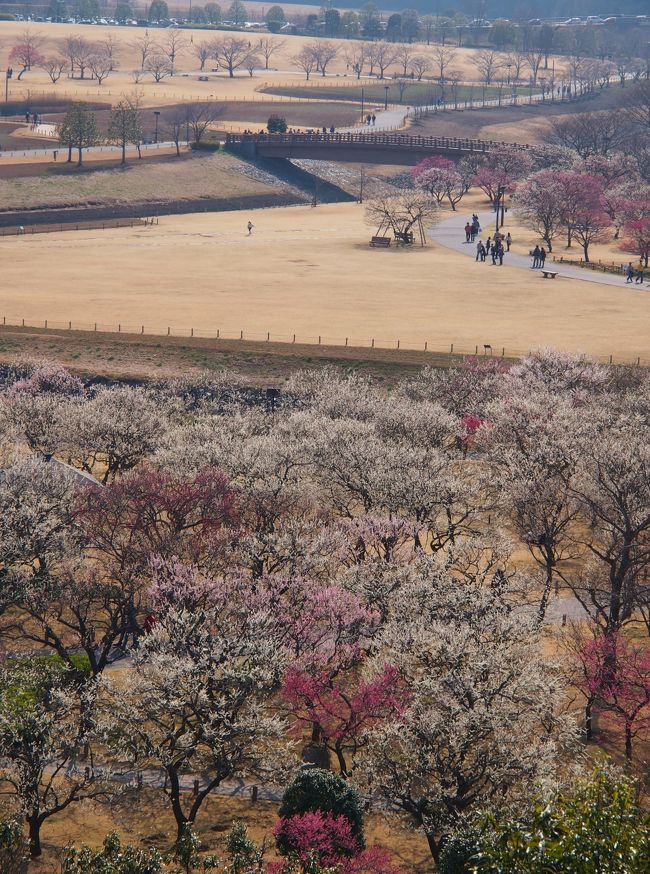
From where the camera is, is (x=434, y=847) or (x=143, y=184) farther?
(x=143, y=184)

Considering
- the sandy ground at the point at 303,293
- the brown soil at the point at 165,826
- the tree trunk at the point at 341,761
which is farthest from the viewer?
the sandy ground at the point at 303,293

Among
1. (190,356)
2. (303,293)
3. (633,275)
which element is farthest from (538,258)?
(190,356)

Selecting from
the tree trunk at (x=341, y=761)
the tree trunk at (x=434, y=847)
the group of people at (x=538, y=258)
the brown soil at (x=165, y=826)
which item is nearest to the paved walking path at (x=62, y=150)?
the group of people at (x=538, y=258)

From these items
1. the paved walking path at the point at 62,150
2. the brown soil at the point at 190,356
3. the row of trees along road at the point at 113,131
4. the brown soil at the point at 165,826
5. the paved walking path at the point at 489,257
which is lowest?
the brown soil at the point at 165,826

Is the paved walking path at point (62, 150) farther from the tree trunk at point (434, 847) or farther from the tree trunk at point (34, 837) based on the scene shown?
the tree trunk at point (434, 847)

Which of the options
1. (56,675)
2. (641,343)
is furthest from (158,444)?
(641,343)

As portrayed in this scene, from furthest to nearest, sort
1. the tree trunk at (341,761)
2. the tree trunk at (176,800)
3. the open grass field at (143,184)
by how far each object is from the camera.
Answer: the open grass field at (143,184) < the tree trunk at (341,761) < the tree trunk at (176,800)

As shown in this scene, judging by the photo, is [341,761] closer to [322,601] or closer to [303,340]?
[322,601]
